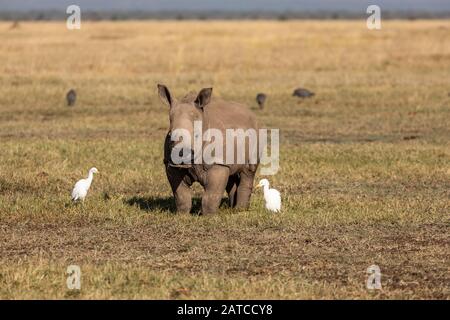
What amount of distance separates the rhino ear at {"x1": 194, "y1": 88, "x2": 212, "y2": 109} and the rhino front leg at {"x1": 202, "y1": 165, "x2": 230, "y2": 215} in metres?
0.76

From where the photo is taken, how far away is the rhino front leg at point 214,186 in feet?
38.7

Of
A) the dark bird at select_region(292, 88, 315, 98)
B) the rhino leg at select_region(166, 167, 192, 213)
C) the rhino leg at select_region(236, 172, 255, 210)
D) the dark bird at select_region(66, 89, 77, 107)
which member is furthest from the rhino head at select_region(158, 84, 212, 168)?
the dark bird at select_region(292, 88, 315, 98)

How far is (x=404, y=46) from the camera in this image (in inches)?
1896

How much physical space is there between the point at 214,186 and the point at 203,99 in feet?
3.48

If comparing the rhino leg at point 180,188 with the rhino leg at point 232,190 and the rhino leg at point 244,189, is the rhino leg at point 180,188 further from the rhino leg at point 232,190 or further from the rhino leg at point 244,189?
the rhino leg at point 232,190

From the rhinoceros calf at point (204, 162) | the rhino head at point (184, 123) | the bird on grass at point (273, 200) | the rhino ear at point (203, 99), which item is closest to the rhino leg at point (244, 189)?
the rhinoceros calf at point (204, 162)

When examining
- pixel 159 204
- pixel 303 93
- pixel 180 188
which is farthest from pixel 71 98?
pixel 180 188

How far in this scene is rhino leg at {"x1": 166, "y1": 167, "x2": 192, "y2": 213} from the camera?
11938 mm

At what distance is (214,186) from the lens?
38.8 feet

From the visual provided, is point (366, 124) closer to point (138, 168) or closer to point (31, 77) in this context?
point (138, 168)

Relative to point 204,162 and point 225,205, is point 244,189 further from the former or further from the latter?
point 204,162

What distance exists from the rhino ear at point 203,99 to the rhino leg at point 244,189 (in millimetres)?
1492

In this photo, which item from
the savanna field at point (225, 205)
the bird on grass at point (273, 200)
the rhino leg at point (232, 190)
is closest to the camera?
the savanna field at point (225, 205)
